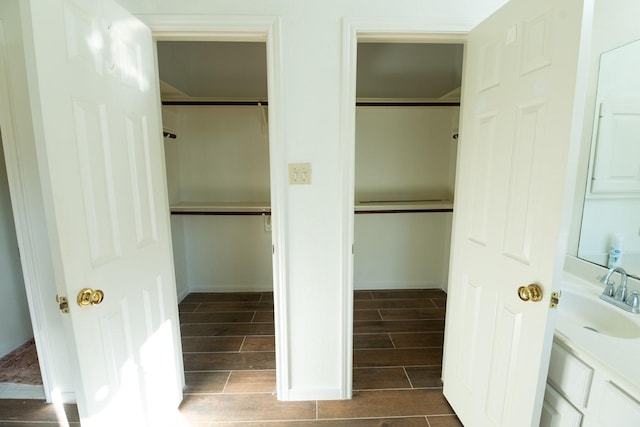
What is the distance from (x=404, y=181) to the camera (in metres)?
2.97

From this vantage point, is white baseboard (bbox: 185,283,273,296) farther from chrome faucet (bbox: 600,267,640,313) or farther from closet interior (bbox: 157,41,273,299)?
chrome faucet (bbox: 600,267,640,313)

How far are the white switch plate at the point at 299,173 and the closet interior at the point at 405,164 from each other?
4.59 ft

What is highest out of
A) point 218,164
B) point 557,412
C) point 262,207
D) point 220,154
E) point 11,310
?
point 220,154

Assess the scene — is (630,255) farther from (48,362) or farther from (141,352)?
(48,362)

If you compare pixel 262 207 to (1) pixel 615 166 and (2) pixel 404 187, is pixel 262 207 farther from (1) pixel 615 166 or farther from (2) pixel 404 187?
(1) pixel 615 166

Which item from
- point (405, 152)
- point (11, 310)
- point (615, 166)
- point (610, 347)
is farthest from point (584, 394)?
point (11, 310)

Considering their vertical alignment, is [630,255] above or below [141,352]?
above

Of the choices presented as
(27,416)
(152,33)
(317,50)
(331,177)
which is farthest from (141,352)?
(317,50)

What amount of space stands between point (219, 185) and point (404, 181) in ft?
6.53

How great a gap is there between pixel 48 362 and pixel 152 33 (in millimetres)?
1872

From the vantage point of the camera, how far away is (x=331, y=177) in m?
1.41

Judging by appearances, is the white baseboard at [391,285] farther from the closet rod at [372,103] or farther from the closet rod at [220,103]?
the closet rod at [220,103]

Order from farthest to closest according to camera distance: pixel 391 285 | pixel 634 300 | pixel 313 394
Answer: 1. pixel 391 285
2. pixel 313 394
3. pixel 634 300

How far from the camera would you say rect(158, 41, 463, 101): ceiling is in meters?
2.50
